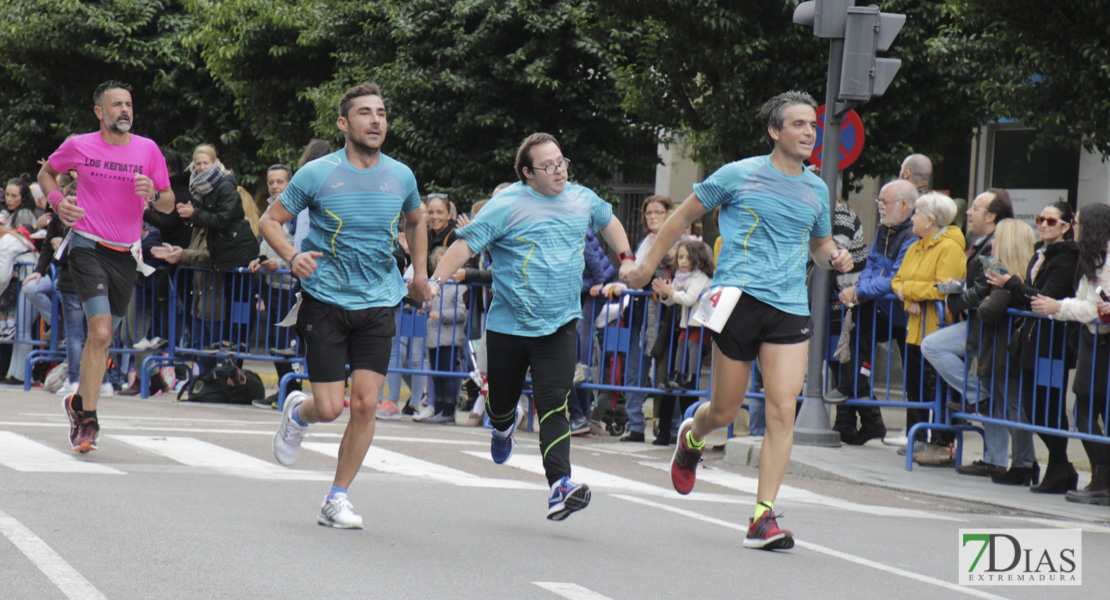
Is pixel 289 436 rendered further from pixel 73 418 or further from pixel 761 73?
pixel 761 73

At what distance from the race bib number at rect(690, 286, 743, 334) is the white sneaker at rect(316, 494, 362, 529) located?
5.76 ft

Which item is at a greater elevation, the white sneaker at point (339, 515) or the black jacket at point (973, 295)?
the black jacket at point (973, 295)

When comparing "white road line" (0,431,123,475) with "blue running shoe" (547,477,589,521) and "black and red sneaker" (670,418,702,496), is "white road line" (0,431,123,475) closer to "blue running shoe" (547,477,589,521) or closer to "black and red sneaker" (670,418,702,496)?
"blue running shoe" (547,477,589,521)

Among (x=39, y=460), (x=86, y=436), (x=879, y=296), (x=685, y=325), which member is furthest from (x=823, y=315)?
(x=39, y=460)

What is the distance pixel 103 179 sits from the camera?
28.6ft

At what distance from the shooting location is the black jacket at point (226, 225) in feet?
42.1

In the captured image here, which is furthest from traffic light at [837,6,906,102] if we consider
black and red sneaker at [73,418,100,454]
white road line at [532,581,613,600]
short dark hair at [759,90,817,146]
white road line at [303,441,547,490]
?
white road line at [532,581,613,600]

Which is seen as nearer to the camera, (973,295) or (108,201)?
(108,201)

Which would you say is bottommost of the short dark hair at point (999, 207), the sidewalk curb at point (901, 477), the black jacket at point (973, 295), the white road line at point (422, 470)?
the white road line at point (422, 470)

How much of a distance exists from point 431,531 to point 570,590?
1319 millimetres

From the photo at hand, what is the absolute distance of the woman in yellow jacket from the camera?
32.8ft

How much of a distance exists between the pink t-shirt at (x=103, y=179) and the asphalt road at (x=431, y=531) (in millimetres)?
1362

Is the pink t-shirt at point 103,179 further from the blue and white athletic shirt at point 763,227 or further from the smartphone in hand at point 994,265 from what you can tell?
the smartphone in hand at point 994,265

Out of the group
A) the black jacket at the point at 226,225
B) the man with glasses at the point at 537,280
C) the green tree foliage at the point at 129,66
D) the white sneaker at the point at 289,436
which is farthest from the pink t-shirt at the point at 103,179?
the green tree foliage at the point at 129,66
